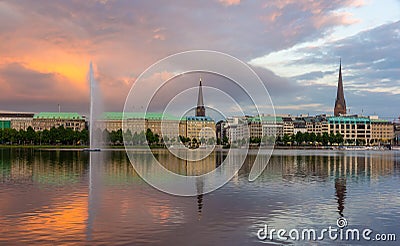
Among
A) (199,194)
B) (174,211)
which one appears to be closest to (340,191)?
(199,194)

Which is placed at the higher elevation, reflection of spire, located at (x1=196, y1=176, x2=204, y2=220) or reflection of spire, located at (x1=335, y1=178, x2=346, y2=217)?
reflection of spire, located at (x1=196, y1=176, x2=204, y2=220)

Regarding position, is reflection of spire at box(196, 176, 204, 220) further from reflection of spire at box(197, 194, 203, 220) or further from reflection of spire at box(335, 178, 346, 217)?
reflection of spire at box(335, 178, 346, 217)

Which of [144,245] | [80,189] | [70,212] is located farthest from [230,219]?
[80,189]

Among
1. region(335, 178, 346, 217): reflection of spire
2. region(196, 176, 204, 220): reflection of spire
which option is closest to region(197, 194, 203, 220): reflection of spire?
region(196, 176, 204, 220): reflection of spire

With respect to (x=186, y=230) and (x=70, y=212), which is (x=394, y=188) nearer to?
(x=186, y=230)

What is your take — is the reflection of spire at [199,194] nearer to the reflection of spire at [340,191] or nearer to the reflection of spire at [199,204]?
the reflection of spire at [199,204]

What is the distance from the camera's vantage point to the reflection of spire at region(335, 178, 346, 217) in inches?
870

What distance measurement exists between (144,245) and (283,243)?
445cm

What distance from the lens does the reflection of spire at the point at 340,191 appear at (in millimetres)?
22089

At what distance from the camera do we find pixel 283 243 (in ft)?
50.2

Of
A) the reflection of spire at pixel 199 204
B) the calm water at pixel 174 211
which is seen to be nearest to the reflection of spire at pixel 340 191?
the calm water at pixel 174 211

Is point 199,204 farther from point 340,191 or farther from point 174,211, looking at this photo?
point 340,191

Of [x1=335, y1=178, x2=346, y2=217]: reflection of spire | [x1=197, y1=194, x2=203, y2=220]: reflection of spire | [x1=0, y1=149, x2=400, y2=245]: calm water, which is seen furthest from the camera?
[x1=335, y1=178, x2=346, y2=217]: reflection of spire

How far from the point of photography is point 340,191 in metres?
27.9
